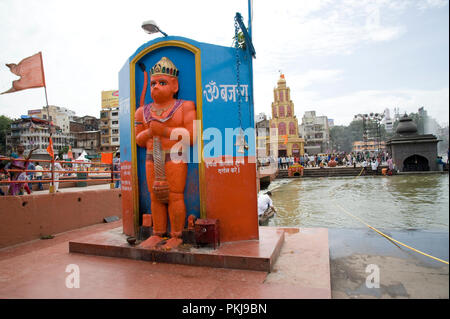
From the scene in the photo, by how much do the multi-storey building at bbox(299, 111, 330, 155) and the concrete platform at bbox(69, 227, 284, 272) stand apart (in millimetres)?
67006

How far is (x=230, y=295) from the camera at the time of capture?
10.5 ft

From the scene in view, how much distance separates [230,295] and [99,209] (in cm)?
609

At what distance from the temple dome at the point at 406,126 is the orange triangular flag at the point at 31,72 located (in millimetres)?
22795

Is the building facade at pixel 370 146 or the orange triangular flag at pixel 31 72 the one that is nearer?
the orange triangular flag at pixel 31 72

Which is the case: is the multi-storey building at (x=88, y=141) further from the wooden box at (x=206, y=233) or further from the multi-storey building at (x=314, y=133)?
the wooden box at (x=206, y=233)

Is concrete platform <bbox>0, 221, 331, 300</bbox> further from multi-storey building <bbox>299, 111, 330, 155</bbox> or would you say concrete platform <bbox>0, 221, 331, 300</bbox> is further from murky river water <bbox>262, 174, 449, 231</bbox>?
multi-storey building <bbox>299, 111, 330, 155</bbox>

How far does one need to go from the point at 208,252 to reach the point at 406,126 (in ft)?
72.9

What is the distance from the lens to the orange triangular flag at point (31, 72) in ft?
23.4

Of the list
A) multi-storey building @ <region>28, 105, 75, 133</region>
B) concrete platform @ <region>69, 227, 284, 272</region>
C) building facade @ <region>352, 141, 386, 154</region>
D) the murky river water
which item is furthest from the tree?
building facade @ <region>352, 141, 386, 154</region>

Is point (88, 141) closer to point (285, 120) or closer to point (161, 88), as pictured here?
point (285, 120)

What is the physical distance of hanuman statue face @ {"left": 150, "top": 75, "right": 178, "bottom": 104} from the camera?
4691 millimetres

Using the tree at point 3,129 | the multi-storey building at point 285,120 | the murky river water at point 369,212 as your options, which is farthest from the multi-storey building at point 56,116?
the murky river water at point 369,212

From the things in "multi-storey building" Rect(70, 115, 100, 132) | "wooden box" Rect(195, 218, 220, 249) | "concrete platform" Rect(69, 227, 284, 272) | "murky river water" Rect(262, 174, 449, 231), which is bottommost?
"murky river water" Rect(262, 174, 449, 231)

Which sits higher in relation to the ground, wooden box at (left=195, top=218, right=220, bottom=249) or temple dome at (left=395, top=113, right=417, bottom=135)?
temple dome at (left=395, top=113, right=417, bottom=135)
